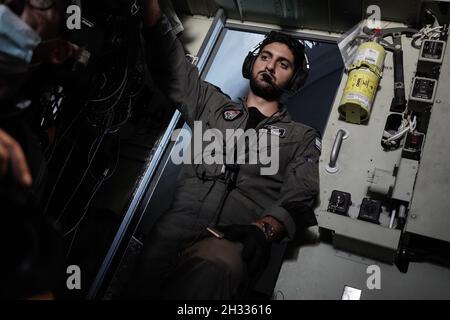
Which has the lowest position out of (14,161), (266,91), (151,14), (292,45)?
(14,161)

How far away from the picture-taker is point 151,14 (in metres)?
2.25

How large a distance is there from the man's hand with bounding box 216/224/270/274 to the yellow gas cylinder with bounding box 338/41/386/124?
0.93 m

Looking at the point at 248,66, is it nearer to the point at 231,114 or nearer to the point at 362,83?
the point at 231,114

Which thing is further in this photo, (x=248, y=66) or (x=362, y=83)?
(x=248, y=66)

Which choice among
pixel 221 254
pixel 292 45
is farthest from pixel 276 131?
pixel 221 254

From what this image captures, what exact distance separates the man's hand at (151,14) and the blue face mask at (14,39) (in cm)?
71

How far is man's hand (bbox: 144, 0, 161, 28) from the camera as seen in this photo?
2.23m

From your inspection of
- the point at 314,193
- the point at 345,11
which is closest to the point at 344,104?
the point at 314,193

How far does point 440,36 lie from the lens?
2.46 m

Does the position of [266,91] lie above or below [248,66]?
below

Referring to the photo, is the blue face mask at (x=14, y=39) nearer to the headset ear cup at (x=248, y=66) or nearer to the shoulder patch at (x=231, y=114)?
the shoulder patch at (x=231, y=114)

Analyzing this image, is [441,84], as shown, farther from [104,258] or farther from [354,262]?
[104,258]

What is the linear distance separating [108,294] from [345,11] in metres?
2.20

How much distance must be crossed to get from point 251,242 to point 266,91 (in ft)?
3.38
